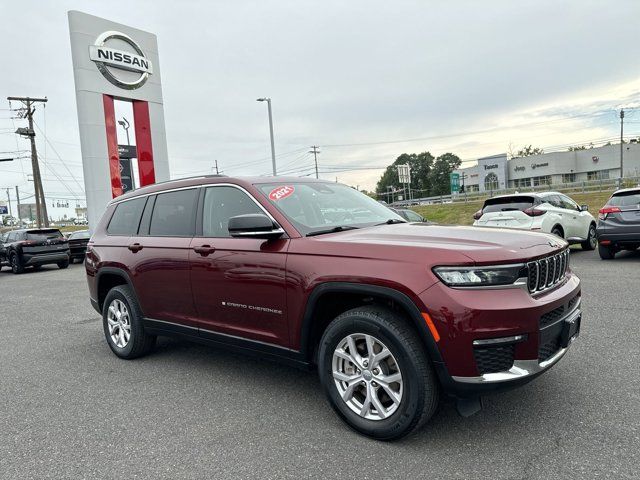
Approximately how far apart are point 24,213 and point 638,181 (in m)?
147

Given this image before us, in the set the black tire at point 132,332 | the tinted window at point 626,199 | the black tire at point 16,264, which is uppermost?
the tinted window at point 626,199

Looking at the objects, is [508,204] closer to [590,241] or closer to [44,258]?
[590,241]

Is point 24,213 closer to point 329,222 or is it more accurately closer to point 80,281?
point 80,281

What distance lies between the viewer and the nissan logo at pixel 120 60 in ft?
64.0

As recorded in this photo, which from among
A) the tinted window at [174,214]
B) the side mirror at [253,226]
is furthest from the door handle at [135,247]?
the side mirror at [253,226]

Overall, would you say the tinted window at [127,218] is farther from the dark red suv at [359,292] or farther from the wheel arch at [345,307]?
the wheel arch at [345,307]

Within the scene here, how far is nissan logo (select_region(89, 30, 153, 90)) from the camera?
19.5m

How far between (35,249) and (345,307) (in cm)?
1718

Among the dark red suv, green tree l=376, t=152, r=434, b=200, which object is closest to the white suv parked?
the dark red suv

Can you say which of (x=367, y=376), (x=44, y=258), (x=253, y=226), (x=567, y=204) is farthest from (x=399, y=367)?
(x=44, y=258)

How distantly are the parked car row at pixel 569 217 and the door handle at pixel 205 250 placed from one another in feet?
22.1

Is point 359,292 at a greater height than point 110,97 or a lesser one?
lesser

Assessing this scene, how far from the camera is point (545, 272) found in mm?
2967

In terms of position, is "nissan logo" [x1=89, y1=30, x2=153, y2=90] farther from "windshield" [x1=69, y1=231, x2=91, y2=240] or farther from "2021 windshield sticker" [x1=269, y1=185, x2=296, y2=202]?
"2021 windshield sticker" [x1=269, y1=185, x2=296, y2=202]
